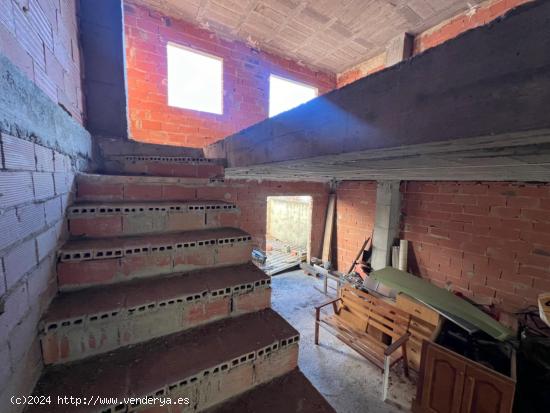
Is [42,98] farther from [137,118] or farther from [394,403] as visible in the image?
[394,403]

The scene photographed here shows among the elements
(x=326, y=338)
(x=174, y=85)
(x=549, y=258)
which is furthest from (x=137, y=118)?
(x=549, y=258)

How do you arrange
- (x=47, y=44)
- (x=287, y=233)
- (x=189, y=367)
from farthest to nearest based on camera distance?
1. (x=287, y=233)
2. (x=47, y=44)
3. (x=189, y=367)

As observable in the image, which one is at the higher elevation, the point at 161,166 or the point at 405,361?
the point at 161,166

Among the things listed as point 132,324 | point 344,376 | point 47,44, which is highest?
point 47,44

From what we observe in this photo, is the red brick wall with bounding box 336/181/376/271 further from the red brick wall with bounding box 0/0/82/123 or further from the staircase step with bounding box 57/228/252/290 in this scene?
the red brick wall with bounding box 0/0/82/123

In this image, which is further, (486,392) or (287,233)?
(287,233)

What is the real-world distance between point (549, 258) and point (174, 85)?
5.12 meters

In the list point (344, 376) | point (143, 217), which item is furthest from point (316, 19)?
point (344, 376)

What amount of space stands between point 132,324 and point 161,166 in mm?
1358

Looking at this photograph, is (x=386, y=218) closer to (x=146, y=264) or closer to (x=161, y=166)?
(x=161, y=166)

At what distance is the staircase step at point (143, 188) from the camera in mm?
1456

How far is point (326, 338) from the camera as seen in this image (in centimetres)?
288

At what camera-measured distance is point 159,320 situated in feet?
3.50

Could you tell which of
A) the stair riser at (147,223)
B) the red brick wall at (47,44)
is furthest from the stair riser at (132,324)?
the red brick wall at (47,44)
